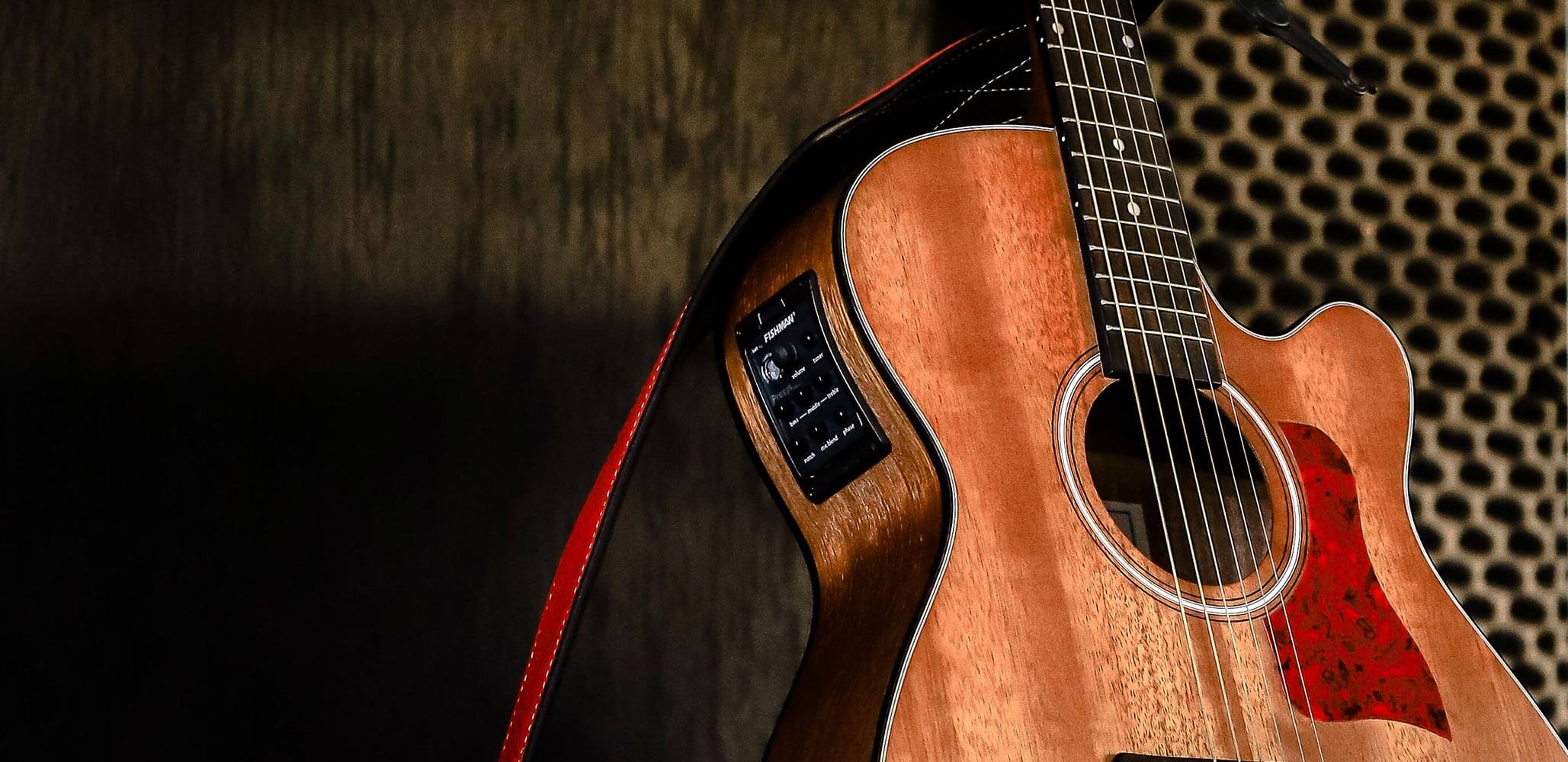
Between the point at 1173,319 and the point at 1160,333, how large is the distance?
0.02m

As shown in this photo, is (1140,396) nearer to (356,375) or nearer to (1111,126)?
(1111,126)

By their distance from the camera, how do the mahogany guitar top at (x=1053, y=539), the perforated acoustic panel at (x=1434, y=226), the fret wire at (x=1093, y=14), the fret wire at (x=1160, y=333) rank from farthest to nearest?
the perforated acoustic panel at (x=1434, y=226)
the fret wire at (x=1093, y=14)
the fret wire at (x=1160, y=333)
the mahogany guitar top at (x=1053, y=539)

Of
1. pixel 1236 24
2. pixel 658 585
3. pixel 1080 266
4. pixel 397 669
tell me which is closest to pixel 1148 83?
pixel 1080 266

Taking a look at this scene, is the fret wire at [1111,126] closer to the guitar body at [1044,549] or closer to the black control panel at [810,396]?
the guitar body at [1044,549]

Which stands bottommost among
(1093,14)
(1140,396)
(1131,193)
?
(1140,396)

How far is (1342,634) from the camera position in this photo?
1.76ft

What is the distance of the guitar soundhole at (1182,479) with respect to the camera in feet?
1.84

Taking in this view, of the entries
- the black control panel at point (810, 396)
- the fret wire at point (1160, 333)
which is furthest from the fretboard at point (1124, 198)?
the black control panel at point (810, 396)

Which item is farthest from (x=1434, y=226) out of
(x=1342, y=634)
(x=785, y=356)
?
(x=785, y=356)

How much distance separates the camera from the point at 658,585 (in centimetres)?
67

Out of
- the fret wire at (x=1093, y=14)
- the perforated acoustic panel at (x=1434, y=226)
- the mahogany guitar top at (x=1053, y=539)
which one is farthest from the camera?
the perforated acoustic panel at (x=1434, y=226)

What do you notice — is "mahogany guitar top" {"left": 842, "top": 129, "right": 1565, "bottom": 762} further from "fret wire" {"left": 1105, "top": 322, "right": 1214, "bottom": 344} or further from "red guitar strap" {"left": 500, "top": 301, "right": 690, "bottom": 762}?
"red guitar strap" {"left": 500, "top": 301, "right": 690, "bottom": 762}

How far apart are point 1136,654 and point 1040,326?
0.15m

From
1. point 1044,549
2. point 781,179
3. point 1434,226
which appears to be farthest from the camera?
point 1434,226
